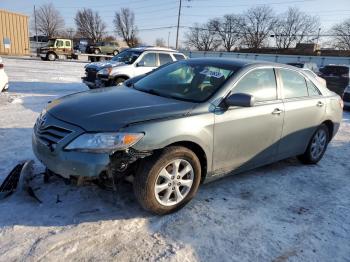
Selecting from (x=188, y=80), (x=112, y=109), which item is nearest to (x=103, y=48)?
(x=188, y=80)

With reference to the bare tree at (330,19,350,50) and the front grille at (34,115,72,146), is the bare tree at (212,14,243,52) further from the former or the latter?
the front grille at (34,115,72,146)

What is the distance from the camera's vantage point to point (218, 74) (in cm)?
419

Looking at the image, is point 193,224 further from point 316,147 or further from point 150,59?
point 150,59

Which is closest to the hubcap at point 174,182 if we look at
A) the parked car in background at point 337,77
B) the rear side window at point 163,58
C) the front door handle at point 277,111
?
the front door handle at point 277,111

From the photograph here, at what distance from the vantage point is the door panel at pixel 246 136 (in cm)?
381

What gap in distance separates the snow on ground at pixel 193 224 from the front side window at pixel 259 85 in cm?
118

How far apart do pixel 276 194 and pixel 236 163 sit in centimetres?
70

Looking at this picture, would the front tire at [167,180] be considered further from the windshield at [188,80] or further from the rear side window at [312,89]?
the rear side window at [312,89]

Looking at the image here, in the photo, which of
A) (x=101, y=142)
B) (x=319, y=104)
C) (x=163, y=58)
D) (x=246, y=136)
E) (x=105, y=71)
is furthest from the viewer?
(x=163, y=58)

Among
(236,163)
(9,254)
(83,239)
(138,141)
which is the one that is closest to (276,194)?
(236,163)

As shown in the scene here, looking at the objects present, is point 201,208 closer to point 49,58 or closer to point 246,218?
point 246,218

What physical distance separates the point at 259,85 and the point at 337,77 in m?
13.6

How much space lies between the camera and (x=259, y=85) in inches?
171

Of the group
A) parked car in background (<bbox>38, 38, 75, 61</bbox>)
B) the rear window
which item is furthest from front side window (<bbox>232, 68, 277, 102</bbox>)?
parked car in background (<bbox>38, 38, 75, 61</bbox>)
